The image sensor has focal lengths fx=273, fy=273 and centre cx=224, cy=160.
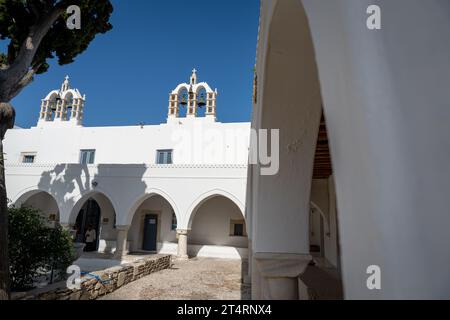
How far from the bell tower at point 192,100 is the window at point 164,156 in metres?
2.26

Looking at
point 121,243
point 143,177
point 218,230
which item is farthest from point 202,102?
point 121,243

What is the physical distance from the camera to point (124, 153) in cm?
1778

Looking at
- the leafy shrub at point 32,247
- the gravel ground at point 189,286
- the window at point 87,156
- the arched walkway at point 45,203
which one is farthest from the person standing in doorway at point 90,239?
A: the leafy shrub at point 32,247

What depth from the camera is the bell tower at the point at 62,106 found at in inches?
773

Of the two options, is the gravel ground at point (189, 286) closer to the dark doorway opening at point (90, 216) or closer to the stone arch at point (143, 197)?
the stone arch at point (143, 197)

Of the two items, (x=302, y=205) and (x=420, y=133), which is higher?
(x=420, y=133)

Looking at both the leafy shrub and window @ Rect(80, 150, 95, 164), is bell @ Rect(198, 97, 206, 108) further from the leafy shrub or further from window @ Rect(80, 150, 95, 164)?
the leafy shrub

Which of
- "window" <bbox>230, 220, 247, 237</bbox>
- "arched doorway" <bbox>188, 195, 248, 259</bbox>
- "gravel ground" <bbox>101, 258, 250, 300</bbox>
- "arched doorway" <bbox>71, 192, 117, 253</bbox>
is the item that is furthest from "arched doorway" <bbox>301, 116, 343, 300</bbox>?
"arched doorway" <bbox>71, 192, 117, 253</bbox>

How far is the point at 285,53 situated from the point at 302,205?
1.94 metres

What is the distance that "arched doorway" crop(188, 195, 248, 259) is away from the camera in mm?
14617

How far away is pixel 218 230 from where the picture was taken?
15.3m
